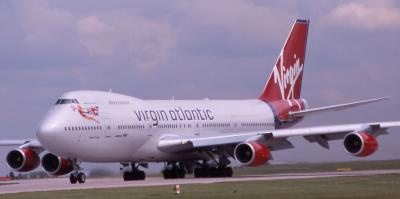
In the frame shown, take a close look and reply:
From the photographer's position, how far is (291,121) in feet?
202

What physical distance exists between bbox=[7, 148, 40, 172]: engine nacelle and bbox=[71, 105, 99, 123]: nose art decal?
233 inches

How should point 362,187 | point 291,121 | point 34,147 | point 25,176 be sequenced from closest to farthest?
point 362,187 → point 34,147 → point 291,121 → point 25,176

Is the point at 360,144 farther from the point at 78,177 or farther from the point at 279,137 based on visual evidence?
the point at 78,177

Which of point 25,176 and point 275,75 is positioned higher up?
point 275,75

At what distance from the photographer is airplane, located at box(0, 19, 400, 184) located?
4838 cm

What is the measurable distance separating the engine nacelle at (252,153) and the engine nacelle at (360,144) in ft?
12.8

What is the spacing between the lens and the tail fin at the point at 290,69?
62.3 meters

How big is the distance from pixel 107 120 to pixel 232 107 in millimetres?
11120

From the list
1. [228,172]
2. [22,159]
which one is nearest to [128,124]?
[228,172]

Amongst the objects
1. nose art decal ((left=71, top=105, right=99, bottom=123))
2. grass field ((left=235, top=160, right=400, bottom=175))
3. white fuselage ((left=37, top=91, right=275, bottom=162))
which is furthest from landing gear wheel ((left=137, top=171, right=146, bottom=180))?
grass field ((left=235, top=160, right=400, bottom=175))

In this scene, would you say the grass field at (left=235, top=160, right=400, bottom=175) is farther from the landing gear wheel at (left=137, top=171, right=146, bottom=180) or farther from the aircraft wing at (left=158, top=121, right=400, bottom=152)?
the landing gear wheel at (left=137, top=171, right=146, bottom=180)

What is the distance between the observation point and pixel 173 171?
54.7m

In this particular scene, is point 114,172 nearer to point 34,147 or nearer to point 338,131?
point 34,147

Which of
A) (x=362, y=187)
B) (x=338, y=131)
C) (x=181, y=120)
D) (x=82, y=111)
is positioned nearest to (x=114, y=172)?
(x=181, y=120)
